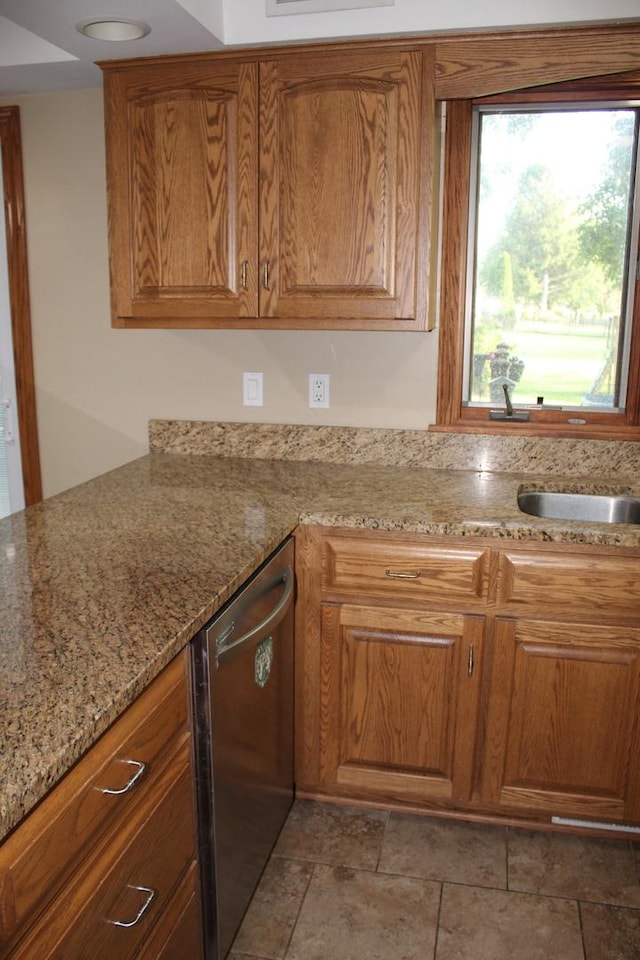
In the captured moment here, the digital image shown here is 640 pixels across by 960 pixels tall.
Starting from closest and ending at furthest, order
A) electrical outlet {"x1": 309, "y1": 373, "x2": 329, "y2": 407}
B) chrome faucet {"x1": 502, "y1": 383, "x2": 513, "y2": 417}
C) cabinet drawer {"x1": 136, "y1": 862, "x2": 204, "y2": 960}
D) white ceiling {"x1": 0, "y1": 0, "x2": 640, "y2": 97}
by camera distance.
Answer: cabinet drawer {"x1": 136, "y1": 862, "x2": 204, "y2": 960}, white ceiling {"x1": 0, "y1": 0, "x2": 640, "y2": 97}, chrome faucet {"x1": 502, "y1": 383, "x2": 513, "y2": 417}, electrical outlet {"x1": 309, "y1": 373, "x2": 329, "y2": 407}

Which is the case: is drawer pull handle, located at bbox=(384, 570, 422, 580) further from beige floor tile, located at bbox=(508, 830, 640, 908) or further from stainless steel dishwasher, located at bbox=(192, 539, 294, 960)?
beige floor tile, located at bbox=(508, 830, 640, 908)

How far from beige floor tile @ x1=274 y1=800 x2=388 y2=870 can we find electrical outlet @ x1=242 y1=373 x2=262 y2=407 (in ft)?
4.01

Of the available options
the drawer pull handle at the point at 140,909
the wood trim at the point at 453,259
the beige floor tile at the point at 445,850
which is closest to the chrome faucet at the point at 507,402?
the wood trim at the point at 453,259

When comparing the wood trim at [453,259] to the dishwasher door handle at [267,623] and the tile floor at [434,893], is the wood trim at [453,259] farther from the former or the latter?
the tile floor at [434,893]

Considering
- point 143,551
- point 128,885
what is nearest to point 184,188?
point 143,551

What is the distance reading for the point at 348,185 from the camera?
212 cm

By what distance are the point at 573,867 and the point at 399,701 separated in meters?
0.59

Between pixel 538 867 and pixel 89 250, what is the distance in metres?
2.25

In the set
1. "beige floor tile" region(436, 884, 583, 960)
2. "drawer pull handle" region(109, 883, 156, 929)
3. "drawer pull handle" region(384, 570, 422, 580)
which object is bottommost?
"beige floor tile" region(436, 884, 583, 960)

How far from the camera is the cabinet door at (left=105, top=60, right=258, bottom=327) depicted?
216 centimetres

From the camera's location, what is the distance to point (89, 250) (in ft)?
8.74

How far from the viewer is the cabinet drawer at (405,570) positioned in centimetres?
200

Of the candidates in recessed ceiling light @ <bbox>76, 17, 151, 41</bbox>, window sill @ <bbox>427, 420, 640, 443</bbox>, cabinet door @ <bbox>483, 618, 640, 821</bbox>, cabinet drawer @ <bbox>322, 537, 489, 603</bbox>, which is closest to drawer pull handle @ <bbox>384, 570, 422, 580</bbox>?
cabinet drawer @ <bbox>322, 537, 489, 603</bbox>

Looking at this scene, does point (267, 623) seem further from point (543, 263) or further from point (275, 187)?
point (543, 263)
